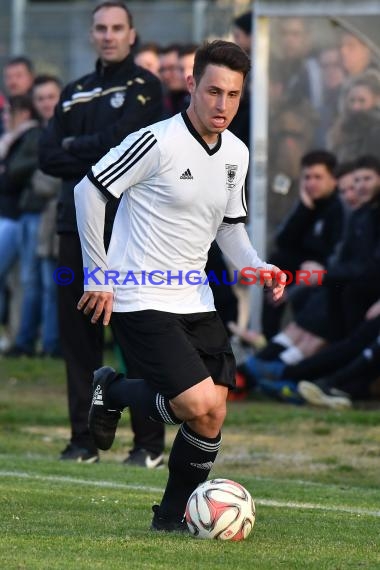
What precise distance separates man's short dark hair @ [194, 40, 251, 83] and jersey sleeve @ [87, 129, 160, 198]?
40 centimetres

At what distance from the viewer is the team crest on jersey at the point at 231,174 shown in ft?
22.6

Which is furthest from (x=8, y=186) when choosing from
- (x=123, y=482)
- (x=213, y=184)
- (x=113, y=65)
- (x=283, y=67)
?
(x=213, y=184)

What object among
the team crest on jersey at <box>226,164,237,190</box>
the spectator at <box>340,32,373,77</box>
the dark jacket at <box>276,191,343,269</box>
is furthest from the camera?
the spectator at <box>340,32,373,77</box>

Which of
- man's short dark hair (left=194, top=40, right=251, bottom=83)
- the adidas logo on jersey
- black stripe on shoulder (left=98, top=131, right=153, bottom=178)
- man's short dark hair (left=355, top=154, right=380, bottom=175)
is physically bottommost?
man's short dark hair (left=355, top=154, right=380, bottom=175)

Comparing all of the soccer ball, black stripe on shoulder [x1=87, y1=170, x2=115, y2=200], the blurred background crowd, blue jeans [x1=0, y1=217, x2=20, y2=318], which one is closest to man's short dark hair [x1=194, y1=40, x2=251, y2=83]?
black stripe on shoulder [x1=87, y1=170, x2=115, y2=200]

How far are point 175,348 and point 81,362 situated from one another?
10.2ft

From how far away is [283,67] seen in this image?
14.7 metres

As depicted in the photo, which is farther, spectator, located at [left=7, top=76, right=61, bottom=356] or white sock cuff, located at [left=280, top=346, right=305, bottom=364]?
spectator, located at [left=7, top=76, right=61, bottom=356]

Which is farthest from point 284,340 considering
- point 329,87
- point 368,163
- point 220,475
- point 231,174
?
point 231,174

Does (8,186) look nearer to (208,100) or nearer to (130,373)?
(130,373)

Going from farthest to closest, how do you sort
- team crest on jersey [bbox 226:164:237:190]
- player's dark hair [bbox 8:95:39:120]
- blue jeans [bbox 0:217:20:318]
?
blue jeans [bbox 0:217:20:318], player's dark hair [bbox 8:95:39:120], team crest on jersey [bbox 226:164:237:190]

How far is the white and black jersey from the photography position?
6.74 m

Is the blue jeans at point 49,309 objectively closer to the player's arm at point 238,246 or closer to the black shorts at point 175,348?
the player's arm at point 238,246

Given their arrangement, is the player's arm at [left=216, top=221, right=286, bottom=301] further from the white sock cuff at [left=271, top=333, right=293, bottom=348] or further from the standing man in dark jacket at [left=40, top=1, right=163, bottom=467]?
the white sock cuff at [left=271, top=333, right=293, bottom=348]
